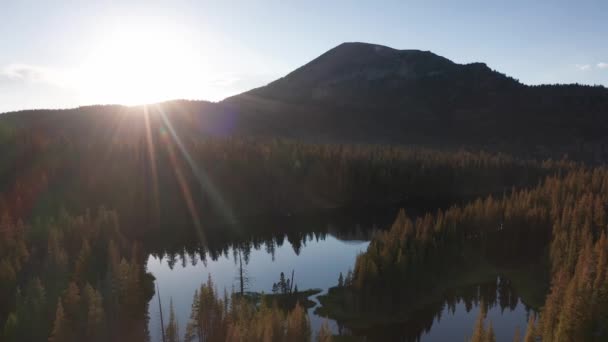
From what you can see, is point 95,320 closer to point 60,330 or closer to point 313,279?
point 60,330

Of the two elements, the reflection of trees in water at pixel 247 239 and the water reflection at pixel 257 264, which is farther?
the reflection of trees in water at pixel 247 239

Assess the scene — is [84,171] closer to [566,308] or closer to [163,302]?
[163,302]

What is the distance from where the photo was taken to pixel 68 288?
3969cm

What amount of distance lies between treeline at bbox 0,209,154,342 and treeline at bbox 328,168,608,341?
841 inches

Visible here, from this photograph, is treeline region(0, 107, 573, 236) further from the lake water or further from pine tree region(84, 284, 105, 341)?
pine tree region(84, 284, 105, 341)

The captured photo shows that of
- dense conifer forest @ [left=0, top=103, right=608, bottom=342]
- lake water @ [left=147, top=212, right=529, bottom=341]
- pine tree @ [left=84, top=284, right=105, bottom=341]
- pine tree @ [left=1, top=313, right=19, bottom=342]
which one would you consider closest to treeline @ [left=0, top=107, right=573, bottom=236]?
dense conifer forest @ [left=0, top=103, right=608, bottom=342]

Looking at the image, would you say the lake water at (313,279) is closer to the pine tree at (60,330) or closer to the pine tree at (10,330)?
the pine tree at (60,330)

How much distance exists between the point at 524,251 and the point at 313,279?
28792 millimetres

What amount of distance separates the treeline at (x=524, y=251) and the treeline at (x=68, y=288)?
841 inches

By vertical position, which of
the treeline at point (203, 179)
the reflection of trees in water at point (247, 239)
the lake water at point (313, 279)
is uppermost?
the treeline at point (203, 179)

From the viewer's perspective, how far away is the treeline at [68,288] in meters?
34.9

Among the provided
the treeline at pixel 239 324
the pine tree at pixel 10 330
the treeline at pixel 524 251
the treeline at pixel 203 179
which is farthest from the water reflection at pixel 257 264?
the treeline at pixel 203 179

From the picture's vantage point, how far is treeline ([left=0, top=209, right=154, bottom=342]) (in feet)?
115

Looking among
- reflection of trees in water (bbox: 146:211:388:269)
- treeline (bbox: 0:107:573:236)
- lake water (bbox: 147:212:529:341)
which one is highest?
treeline (bbox: 0:107:573:236)
